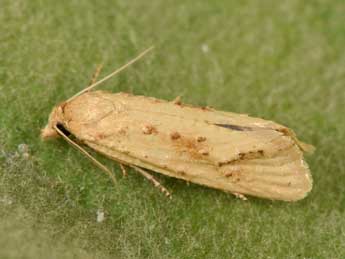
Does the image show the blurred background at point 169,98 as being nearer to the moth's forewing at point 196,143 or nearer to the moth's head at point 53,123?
the moth's head at point 53,123

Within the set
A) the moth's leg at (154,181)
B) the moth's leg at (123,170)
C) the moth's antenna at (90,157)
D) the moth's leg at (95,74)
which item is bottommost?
the moth's leg at (154,181)

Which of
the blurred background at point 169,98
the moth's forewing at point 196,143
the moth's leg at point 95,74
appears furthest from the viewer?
the moth's leg at point 95,74

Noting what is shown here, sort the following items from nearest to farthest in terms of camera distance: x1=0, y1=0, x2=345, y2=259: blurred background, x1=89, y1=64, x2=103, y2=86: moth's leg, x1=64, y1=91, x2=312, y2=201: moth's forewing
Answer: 1. x1=0, y1=0, x2=345, y2=259: blurred background
2. x1=64, y1=91, x2=312, y2=201: moth's forewing
3. x1=89, y1=64, x2=103, y2=86: moth's leg

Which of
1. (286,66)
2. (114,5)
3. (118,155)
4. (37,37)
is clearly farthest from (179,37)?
(118,155)

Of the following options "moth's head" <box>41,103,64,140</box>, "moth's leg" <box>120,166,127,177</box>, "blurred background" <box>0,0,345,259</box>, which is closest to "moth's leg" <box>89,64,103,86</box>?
"blurred background" <box>0,0,345,259</box>

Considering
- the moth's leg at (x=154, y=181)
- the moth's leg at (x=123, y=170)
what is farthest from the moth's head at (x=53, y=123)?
the moth's leg at (x=154, y=181)

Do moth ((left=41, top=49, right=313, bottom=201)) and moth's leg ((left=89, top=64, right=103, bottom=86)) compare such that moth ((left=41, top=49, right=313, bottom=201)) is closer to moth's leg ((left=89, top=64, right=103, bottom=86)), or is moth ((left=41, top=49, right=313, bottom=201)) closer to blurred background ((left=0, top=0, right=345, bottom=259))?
blurred background ((left=0, top=0, right=345, bottom=259))

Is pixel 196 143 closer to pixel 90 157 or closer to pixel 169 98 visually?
pixel 90 157

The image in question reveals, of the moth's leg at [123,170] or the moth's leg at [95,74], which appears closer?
the moth's leg at [123,170]
